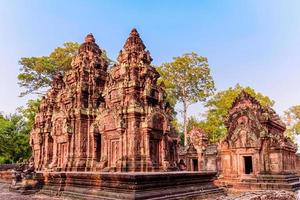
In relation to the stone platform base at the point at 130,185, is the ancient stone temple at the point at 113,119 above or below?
above

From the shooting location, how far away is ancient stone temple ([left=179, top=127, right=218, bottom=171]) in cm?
2417

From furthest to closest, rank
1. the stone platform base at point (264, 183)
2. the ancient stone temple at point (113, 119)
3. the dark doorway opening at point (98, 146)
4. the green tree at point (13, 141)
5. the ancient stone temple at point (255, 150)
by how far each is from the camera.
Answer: the green tree at point (13, 141) → the ancient stone temple at point (255, 150) → the stone platform base at point (264, 183) → the dark doorway opening at point (98, 146) → the ancient stone temple at point (113, 119)

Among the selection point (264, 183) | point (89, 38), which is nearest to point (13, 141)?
point (89, 38)

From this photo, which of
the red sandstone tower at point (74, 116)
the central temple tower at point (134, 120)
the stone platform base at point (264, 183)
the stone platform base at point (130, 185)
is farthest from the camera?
the stone platform base at point (264, 183)

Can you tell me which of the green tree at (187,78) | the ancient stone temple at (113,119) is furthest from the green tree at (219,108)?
the ancient stone temple at (113,119)

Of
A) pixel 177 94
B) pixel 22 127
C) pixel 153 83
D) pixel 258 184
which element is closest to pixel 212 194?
pixel 153 83

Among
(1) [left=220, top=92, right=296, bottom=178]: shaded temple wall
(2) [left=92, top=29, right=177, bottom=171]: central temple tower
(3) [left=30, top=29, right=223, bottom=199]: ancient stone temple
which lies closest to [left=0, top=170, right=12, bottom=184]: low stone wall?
(3) [left=30, top=29, right=223, bottom=199]: ancient stone temple

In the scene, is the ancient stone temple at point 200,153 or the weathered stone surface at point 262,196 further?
the ancient stone temple at point 200,153

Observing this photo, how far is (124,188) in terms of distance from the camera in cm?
737

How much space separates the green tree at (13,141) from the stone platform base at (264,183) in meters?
22.6

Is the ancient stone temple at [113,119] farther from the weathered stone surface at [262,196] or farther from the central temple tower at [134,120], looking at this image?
the weathered stone surface at [262,196]

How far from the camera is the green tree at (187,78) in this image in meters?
31.6

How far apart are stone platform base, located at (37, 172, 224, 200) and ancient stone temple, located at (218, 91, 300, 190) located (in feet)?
25.0

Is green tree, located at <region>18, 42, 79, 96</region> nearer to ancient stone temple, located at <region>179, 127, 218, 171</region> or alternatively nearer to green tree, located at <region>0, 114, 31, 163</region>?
green tree, located at <region>0, 114, 31, 163</region>
